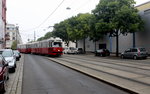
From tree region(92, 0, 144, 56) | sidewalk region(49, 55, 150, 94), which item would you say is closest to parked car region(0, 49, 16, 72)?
sidewalk region(49, 55, 150, 94)

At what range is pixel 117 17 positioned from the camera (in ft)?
91.7

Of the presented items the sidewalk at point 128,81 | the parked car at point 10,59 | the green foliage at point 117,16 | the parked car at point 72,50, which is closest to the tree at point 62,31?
the parked car at point 72,50

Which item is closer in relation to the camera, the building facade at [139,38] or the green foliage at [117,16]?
the green foliage at [117,16]

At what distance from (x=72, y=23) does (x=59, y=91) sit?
4342 centimetres

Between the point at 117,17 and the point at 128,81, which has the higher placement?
the point at 117,17

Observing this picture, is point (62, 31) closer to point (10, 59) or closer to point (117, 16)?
point (117, 16)

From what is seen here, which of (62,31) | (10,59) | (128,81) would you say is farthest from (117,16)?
(62,31)

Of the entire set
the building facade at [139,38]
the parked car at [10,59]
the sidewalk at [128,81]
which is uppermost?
the building facade at [139,38]

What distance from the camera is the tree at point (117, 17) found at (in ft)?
91.2

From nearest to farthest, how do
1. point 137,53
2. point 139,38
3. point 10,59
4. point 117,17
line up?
point 10,59 < point 137,53 < point 117,17 < point 139,38

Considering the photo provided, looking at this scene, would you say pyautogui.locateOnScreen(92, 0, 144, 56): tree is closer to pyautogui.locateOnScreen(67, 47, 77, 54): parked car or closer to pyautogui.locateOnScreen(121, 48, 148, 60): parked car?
pyautogui.locateOnScreen(121, 48, 148, 60): parked car

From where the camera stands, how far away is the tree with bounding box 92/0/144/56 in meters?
27.8

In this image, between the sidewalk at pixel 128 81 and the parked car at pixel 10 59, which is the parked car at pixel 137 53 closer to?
the sidewalk at pixel 128 81

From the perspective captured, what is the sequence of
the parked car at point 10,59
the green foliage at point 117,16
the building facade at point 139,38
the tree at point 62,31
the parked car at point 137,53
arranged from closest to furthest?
the parked car at point 10,59 → the parked car at point 137,53 → the green foliage at point 117,16 → the building facade at point 139,38 → the tree at point 62,31
